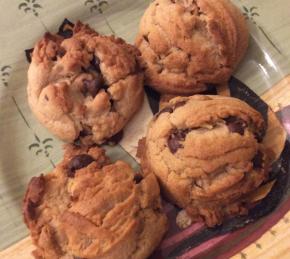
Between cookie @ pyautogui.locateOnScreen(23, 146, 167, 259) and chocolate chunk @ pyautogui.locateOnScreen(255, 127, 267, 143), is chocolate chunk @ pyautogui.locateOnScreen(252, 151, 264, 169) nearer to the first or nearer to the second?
chocolate chunk @ pyautogui.locateOnScreen(255, 127, 267, 143)

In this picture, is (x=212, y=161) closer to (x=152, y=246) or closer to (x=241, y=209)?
(x=241, y=209)

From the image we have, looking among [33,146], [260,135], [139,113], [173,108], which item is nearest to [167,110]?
[173,108]

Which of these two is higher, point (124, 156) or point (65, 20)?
point (65, 20)

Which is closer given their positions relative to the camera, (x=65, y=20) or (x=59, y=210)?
(x=59, y=210)

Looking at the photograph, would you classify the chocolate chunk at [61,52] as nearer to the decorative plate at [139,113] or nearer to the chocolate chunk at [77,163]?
the decorative plate at [139,113]

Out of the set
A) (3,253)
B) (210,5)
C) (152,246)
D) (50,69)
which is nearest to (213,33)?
(210,5)

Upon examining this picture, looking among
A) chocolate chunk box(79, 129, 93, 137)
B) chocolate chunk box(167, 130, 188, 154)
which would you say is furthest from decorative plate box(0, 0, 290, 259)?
chocolate chunk box(167, 130, 188, 154)
